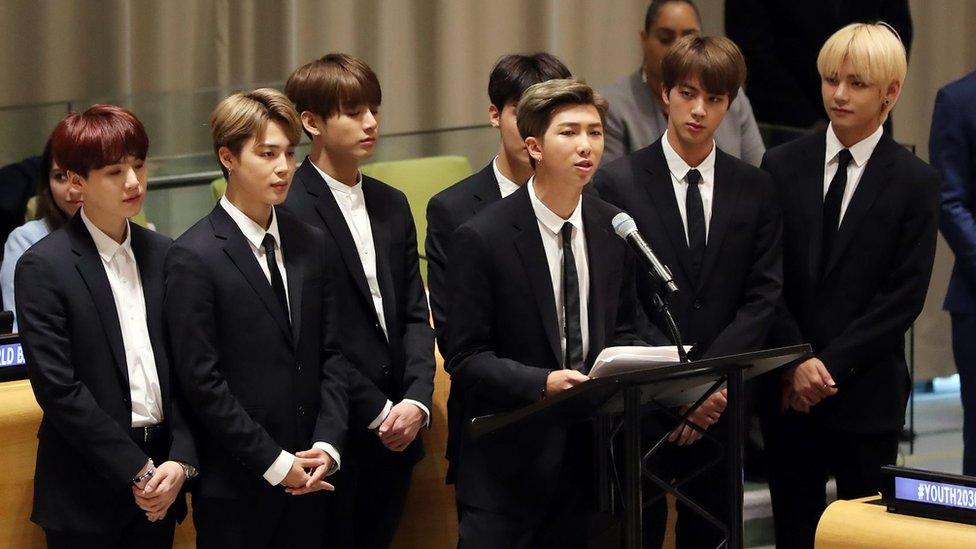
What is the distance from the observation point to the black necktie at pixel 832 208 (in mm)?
3727

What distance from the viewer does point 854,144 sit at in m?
3.77

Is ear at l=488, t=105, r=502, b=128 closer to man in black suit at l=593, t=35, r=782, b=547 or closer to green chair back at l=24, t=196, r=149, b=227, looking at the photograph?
man in black suit at l=593, t=35, r=782, b=547

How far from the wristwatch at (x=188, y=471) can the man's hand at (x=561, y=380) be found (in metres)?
0.76

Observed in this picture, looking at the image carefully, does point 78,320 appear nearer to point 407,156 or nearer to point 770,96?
point 407,156

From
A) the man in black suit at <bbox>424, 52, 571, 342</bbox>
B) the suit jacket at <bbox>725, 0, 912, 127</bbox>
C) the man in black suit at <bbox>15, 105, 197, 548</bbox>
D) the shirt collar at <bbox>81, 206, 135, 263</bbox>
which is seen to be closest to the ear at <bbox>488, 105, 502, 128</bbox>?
→ the man in black suit at <bbox>424, 52, 571, 342</bbox>

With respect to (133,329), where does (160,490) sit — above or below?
below

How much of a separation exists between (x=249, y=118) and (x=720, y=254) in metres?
1.18

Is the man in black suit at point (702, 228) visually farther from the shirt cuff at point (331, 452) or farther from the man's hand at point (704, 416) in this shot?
the shirt cuff at point (331, 452)

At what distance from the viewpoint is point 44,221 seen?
14.5 feet

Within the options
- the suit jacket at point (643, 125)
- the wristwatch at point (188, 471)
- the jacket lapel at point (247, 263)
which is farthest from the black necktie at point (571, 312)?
the suit jacket at point (643, 125)

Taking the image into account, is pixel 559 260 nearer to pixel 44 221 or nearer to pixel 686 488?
pixel 686 488

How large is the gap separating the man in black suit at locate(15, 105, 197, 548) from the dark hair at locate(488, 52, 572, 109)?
1063 millimetres

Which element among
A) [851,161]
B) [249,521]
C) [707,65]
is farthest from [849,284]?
[249,521]

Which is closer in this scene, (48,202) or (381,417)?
(381,417)
